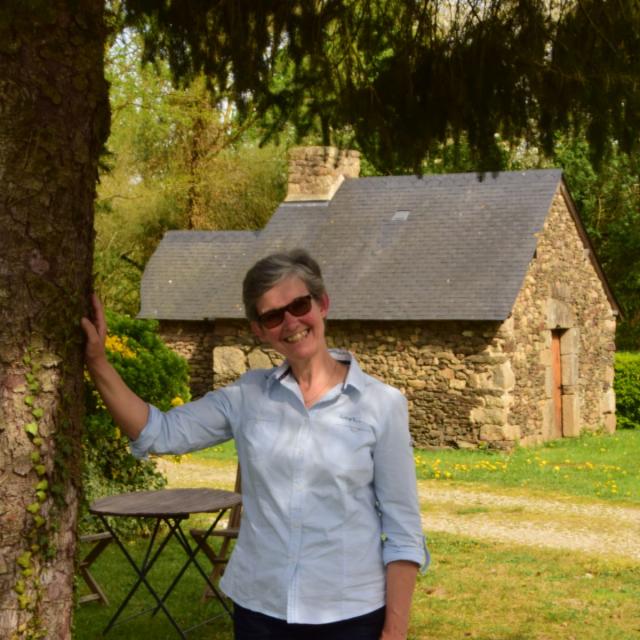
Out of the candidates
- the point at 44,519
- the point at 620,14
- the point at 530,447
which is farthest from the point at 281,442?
the point at 530,447

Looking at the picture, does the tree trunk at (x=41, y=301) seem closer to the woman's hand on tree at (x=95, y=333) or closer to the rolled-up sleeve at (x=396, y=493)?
the woman's hand on tree at (x=95, y=333)

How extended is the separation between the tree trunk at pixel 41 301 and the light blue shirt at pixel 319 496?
0.36m

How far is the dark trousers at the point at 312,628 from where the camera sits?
2926mm

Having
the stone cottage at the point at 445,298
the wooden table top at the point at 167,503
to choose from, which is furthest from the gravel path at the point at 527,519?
the wooden table top at the point at 167,503

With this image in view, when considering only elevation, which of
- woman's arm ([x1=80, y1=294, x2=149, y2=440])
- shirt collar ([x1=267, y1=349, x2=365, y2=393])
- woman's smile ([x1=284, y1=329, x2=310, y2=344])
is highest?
woman's smile ([x1=284, y1=329, x2=310, y2=344])

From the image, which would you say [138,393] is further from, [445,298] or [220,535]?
[445,298]

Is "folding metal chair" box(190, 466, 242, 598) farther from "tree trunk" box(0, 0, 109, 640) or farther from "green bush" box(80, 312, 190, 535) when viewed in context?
"tree trunk" box(0, 0, 109, 640)

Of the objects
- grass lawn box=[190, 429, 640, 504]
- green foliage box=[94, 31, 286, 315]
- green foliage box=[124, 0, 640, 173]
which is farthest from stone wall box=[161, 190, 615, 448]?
green foliage box=[124, 0, 640, 173]

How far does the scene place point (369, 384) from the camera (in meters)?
3.10

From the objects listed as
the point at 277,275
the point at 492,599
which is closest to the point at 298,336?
the point at 277,275

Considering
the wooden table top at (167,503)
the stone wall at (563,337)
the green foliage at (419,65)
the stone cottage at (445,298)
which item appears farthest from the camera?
the stone wall at (563,337)

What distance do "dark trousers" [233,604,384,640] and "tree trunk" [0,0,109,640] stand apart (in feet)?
2.27

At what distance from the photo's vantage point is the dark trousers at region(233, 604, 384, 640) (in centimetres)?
293

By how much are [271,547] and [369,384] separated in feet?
1.65
